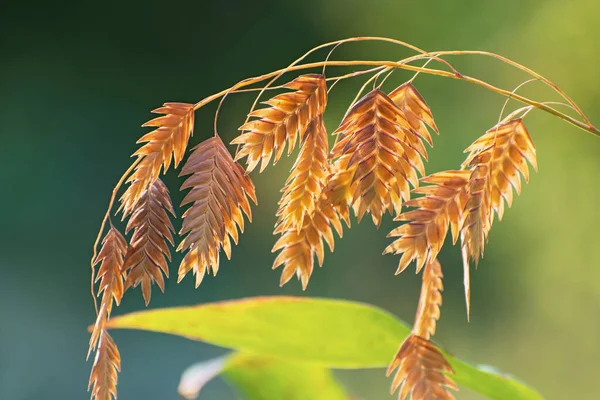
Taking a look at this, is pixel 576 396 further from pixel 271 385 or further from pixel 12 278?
pixel 12 278

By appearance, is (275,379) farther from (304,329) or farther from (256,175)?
(256,175)

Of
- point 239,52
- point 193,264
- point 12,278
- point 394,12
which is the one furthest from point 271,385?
point 12,278

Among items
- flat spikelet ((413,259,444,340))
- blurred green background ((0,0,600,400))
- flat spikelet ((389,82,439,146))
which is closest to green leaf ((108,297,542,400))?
flat spikelet ((413,259,444,340))

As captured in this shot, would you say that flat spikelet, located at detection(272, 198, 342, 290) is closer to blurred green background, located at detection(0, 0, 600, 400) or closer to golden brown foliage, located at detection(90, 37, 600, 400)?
golden brown foliage, located at detection(90, 37, 600, 400)

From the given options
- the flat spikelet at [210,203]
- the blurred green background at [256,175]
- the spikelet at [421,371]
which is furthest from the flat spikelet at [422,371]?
the blurred green background at [256,175]

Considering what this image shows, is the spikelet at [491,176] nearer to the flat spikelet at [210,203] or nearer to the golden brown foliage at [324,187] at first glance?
the golden brown foliage at [324,187]

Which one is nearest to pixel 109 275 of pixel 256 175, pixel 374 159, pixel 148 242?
pixel 148 242
